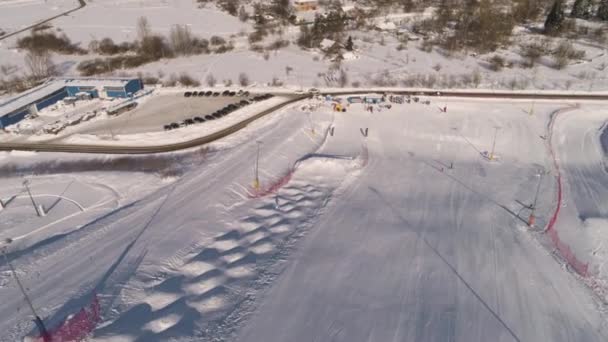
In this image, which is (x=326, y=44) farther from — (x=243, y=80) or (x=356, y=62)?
(x=243, y=80)

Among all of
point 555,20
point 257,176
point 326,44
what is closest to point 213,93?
point 257,176

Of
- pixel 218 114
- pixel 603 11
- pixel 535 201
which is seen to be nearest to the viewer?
pixel 535 201

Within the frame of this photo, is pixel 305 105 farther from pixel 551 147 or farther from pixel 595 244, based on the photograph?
pixel 595 244

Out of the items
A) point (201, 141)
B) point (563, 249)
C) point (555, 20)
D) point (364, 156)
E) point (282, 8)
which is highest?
point (282, 8)

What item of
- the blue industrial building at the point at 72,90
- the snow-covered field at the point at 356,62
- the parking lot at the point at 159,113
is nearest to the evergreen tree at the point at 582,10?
the snow-covered field at the point at 356,62

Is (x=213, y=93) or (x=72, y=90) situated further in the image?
(x=72, y=90)

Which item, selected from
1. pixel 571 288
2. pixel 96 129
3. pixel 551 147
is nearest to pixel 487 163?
pixel 551 147

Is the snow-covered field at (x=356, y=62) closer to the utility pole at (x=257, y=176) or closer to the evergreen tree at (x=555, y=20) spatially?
the evergreen tree at (x=555, y=20)
